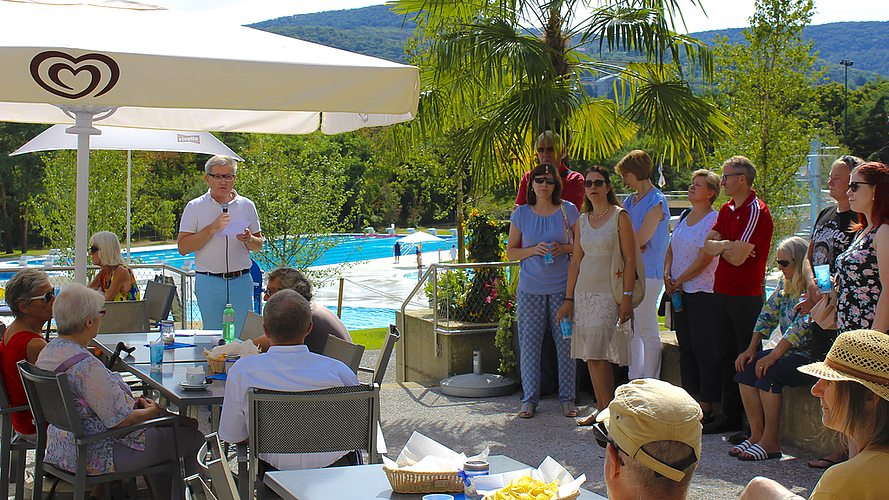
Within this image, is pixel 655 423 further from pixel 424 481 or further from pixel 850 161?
pixel 850 161

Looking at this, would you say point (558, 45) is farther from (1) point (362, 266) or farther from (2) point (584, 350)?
(1) point (362, 266)

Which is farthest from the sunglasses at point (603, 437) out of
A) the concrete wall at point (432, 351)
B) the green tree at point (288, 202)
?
the green tree at point (288, 202)

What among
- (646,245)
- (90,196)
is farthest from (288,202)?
(646,245)

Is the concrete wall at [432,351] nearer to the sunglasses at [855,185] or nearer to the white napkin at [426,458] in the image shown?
the sunglasses at [855,185]

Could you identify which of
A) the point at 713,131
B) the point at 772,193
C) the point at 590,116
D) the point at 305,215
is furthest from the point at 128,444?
the point at 772,193

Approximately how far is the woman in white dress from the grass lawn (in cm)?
544

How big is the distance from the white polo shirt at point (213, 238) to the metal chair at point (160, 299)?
0.63 m

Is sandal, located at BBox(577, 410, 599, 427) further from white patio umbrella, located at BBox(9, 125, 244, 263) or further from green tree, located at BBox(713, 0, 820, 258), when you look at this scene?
green tree, located at BBox(713, 0, 820, 258)

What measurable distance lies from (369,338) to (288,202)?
220 inches

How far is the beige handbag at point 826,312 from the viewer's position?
4.10 metres

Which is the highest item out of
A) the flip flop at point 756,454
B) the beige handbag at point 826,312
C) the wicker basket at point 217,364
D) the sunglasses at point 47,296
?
the sunglasses at point 47,296

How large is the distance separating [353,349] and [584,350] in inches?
83.0

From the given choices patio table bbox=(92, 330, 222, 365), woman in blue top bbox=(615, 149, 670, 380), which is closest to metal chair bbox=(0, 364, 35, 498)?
patio table bbox=(92, 330, 222, 365)

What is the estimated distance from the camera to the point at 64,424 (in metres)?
3.10
